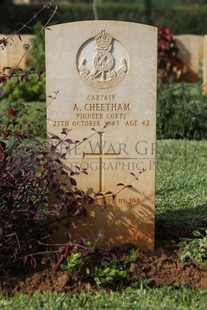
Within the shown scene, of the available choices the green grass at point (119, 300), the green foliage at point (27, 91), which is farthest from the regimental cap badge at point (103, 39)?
the green foliage at point (27, 91)

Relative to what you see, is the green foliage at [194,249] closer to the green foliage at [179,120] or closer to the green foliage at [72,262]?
the green foliage at [72,262]

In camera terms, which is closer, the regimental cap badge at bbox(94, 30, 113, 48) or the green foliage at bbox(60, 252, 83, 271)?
the green foliage at bbox(60, 252, 83, 271)

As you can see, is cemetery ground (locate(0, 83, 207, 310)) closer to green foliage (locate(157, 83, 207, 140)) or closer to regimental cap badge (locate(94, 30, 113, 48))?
regimental cap badge (locate(94, 30, 113, 48))

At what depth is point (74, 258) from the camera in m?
3.97

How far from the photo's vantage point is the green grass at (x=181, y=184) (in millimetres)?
5020

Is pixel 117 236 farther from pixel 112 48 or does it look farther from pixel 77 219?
pixel 112 48

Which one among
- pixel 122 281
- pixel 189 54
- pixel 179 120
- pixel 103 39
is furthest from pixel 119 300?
pixel 189 54

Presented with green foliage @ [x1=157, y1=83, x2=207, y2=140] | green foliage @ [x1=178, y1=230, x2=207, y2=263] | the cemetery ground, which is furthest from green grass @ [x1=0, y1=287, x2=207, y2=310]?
green foliage @ [x1=157, y1=83, x2=207, y2=140]

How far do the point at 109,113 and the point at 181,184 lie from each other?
170 cm

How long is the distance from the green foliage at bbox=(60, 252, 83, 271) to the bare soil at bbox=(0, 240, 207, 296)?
5cm

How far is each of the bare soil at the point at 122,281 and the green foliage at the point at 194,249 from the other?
49 millimetres

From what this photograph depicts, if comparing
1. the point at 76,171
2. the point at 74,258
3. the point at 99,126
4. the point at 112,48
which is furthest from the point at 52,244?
the point at 112,48

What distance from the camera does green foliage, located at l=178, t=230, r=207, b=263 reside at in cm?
434

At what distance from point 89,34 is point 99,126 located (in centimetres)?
57
